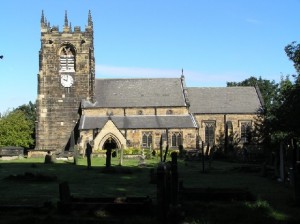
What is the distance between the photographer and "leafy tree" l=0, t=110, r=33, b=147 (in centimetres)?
8388

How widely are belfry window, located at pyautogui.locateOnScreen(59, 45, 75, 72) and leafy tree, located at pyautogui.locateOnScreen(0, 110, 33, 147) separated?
93.7 ft

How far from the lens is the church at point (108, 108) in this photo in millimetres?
58188

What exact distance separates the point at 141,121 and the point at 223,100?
1304 cm

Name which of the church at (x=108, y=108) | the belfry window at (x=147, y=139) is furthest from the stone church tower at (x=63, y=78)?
the belfry window at (x=147, y=139)

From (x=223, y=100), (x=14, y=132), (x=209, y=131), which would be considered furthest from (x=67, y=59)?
(x=14, y=132)

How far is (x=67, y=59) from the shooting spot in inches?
2404

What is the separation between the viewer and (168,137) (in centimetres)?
5797

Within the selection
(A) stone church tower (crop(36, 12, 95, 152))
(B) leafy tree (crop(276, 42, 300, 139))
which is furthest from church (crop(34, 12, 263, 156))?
(B) leafy tree (crop(276, 42, 300, 139))

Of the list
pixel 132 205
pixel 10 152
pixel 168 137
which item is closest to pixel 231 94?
pixel 168 137

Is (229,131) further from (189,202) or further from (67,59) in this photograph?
(189,202)

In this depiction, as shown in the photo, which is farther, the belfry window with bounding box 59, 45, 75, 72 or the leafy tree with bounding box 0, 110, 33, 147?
the leafy tree with bounding box 0, 110, 33, 147

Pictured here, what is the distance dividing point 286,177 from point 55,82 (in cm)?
4253

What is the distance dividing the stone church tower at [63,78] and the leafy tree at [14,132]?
88.7 ft

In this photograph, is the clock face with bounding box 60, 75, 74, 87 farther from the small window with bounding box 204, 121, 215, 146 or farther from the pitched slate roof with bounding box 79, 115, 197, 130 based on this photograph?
the small window with bounding box 204, 121, 215, 146
